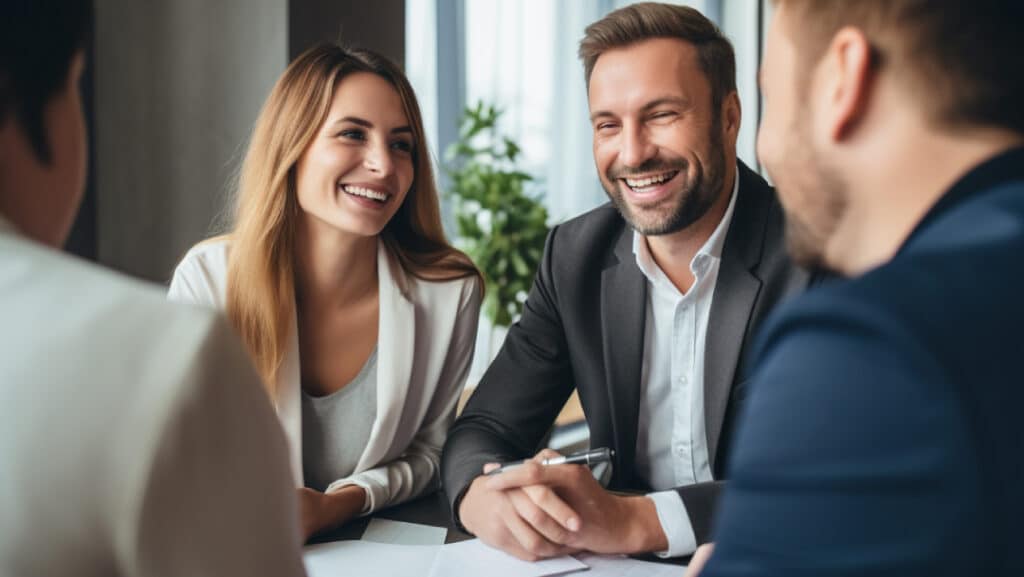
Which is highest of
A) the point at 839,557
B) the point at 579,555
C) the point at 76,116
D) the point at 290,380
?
the point at 76,116

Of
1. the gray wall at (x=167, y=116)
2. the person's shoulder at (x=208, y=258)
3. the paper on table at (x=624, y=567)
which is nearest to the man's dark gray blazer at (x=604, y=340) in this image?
the paper on table at (x=624, y=567)

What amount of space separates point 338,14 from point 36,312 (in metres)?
2.45

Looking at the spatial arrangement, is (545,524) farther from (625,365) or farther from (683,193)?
(683,193)

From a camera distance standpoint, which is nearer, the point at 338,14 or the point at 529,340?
the point at 529,340

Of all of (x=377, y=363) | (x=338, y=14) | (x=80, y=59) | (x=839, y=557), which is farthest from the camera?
(x=338, y=14)

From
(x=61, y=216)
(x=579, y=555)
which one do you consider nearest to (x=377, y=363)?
(x=579, y=555)

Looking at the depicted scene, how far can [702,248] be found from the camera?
1903 mm

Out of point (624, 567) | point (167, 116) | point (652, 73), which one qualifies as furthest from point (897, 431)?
point (167, 116)

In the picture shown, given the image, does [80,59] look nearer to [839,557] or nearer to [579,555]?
[839,557]

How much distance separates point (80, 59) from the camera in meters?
0.65

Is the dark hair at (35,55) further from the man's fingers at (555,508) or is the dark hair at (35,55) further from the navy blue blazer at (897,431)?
the man's fingers at (555,508)

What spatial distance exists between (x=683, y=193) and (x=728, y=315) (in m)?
0.31

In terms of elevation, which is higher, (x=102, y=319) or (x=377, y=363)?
(x=102, y=319)

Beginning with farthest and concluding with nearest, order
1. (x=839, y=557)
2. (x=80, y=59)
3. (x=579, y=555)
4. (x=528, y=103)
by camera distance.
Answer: (x=528, y=103)
(x=579, y=555)
(x=80, y=59)
(x=839, y=557)
